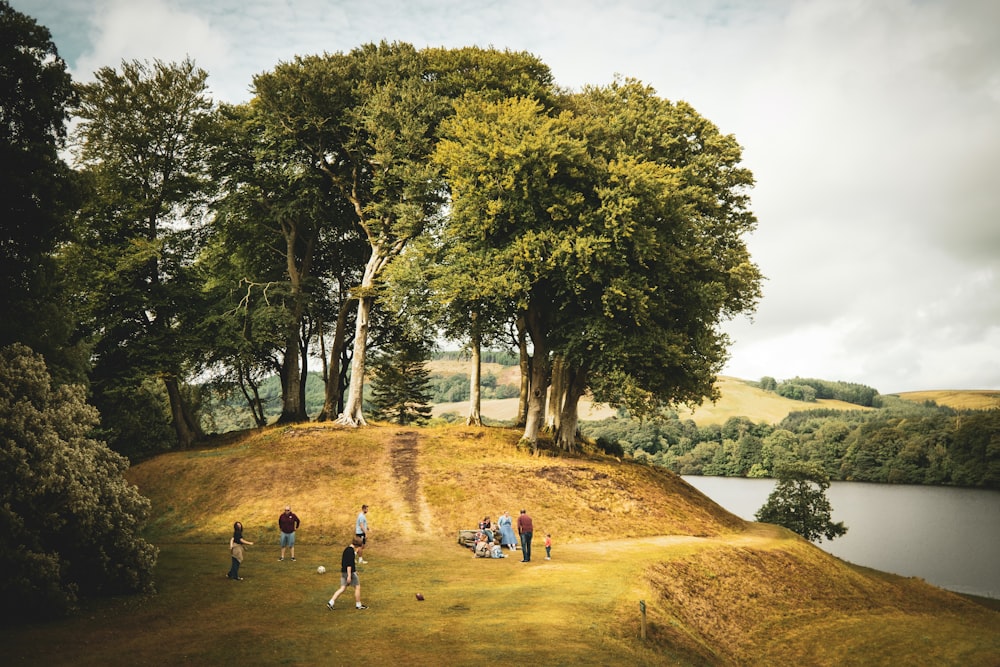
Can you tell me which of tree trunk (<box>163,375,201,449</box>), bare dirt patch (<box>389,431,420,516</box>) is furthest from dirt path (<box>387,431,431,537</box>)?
tree trunk (<box>163,375,201,449</box>)

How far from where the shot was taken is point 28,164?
22016 millimetres

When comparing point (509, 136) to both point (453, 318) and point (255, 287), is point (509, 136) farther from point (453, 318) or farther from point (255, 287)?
point (255, 287)

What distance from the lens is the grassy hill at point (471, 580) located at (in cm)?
1509

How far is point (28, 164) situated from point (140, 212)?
64.3ft

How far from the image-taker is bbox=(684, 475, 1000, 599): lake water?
174 feet

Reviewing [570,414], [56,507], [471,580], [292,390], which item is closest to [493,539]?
[471,580]

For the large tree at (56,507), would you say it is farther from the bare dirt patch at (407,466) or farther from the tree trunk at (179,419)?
the tree trunk at (179,419)

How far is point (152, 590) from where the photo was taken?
18578mm

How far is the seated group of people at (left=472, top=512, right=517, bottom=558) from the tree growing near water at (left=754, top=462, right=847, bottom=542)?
43.1 m

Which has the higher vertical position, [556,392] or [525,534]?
[556,392]

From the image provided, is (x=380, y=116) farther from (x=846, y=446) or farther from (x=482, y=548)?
(x=846, y=446)

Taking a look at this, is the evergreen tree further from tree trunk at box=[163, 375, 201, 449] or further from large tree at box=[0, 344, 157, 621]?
large tree at box=[0, 344, 157, 621]

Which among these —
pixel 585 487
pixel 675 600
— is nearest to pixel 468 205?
pixel 585 487

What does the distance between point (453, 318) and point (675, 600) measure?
66.3ft
